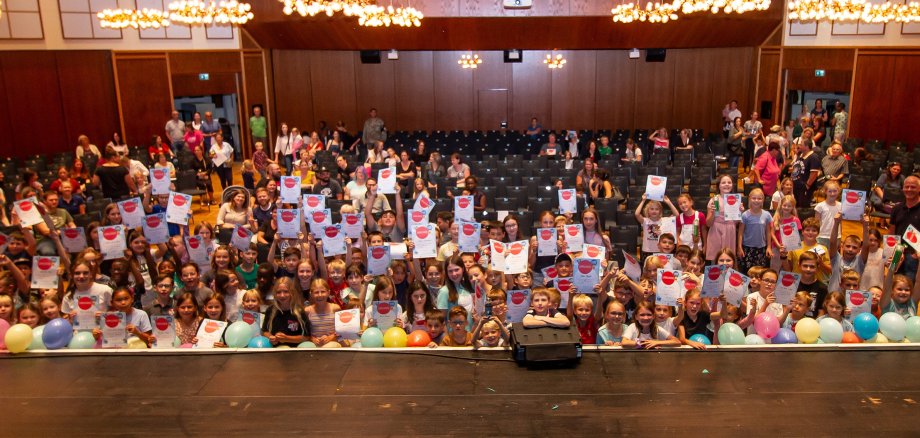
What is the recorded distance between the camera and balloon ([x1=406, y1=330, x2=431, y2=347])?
571cm

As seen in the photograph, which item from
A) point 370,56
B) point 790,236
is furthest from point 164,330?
point 370,56

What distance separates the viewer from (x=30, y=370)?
5270mm

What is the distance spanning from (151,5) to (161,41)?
94 cm

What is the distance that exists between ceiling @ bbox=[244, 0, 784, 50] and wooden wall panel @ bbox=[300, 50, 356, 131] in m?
1.13

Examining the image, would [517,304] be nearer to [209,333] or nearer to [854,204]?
[209,333]

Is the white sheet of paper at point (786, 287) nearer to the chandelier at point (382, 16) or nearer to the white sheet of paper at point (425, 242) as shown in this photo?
the white sheet of paper at point (425, 242)

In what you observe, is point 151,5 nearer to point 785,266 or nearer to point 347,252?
point 347,252

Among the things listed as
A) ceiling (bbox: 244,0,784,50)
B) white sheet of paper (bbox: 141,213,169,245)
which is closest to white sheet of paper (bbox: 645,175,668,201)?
white sheet of paper (bbox: 141,213,169,245)

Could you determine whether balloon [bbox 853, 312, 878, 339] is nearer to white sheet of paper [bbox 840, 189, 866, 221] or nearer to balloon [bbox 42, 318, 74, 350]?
white sheet of paper [bbox 840, 189, 866, 221]

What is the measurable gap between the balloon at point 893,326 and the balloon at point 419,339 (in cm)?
368

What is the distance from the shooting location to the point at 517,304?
18.6ft

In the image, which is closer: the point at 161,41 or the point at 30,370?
the point at 30,370

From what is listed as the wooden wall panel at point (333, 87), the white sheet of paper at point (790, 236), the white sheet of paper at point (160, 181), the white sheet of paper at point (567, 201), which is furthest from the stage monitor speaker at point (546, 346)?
the wooden wall panel at point (333, 87)

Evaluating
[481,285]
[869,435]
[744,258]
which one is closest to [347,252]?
[481,285]
